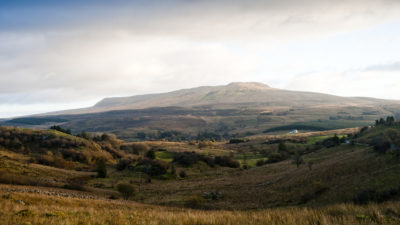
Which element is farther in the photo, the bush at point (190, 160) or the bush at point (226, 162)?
the bush at point (226, 162)

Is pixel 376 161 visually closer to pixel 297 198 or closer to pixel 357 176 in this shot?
pixel 357 176

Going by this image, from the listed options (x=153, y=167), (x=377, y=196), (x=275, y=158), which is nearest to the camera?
(x=377, y=196)

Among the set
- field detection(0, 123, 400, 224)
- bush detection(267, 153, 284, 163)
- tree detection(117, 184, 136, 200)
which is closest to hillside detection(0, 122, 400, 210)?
bush detection(267, 153, 284, 163)

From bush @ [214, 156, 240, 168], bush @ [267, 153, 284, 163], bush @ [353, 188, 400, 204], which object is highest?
bush @ [353, 188, 400, 204]

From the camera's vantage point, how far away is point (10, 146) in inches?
2864

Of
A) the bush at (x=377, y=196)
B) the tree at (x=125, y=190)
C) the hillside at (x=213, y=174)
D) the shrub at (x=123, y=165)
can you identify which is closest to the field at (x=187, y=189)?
the bush at (x=377, y=196)

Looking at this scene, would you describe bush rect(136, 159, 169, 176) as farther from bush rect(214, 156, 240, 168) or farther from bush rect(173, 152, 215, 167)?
bush rect(214, 156, 240, 168)

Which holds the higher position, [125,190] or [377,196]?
[377,196]

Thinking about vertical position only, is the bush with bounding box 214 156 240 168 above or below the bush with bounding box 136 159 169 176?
below

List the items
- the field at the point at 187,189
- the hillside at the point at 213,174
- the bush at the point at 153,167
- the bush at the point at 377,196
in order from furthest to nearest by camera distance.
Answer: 1. the bush at the point at 153,167
2. the hillside at the point at 213,174
3. the bush at the point at 377,196
4. the field at the point at 187,189

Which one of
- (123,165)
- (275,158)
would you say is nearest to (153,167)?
(123,165)

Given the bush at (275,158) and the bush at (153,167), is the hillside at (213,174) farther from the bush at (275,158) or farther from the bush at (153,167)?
the bush at (153,167)

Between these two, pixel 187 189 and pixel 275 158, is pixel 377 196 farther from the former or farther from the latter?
pixel 275 158

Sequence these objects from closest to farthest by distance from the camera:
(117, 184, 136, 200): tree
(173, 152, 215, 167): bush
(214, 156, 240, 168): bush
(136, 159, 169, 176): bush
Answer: (117, 184, 136, 200): tree, (136, 159, 169, 176): bush, (173, 152, 215, 167): bush, (214, 156, 240, 168): bush
